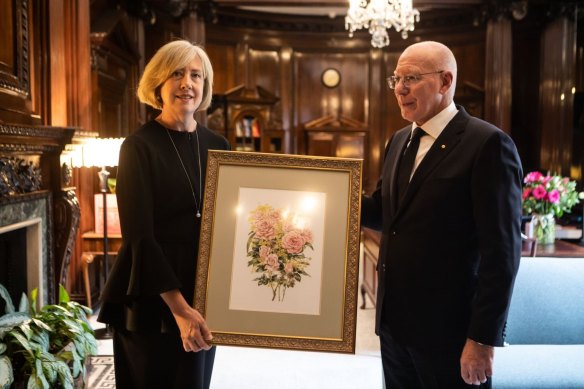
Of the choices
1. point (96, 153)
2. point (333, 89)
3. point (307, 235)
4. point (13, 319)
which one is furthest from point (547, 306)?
point (333, 89)

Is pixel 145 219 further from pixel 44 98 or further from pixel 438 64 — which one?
pixel 44 98

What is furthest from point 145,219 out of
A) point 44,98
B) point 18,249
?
point 44,98

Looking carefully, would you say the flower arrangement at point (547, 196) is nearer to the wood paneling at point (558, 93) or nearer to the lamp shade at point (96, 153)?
the lamp shade at point (96, 153)

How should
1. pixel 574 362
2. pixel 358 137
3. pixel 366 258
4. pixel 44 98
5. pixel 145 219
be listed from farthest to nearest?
1. pixel 358 137
2. pixel 366 258
3. pixel 44 98
4. pixel 574 362
5. pixel 145 219

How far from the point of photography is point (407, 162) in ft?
5.99

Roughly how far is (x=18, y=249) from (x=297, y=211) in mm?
2178

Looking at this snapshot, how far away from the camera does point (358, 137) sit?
9.42 meters

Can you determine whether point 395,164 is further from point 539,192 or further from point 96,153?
point 539,192

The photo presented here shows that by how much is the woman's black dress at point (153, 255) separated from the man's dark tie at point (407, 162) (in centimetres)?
65

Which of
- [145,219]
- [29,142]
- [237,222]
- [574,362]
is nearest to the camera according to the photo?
[145,219]

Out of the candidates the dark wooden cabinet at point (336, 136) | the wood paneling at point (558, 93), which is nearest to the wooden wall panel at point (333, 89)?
the dark wooden cabinet at point (336, 136)

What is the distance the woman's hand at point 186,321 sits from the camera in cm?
159

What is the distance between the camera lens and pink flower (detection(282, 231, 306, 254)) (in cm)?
173

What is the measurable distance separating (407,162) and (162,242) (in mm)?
828
